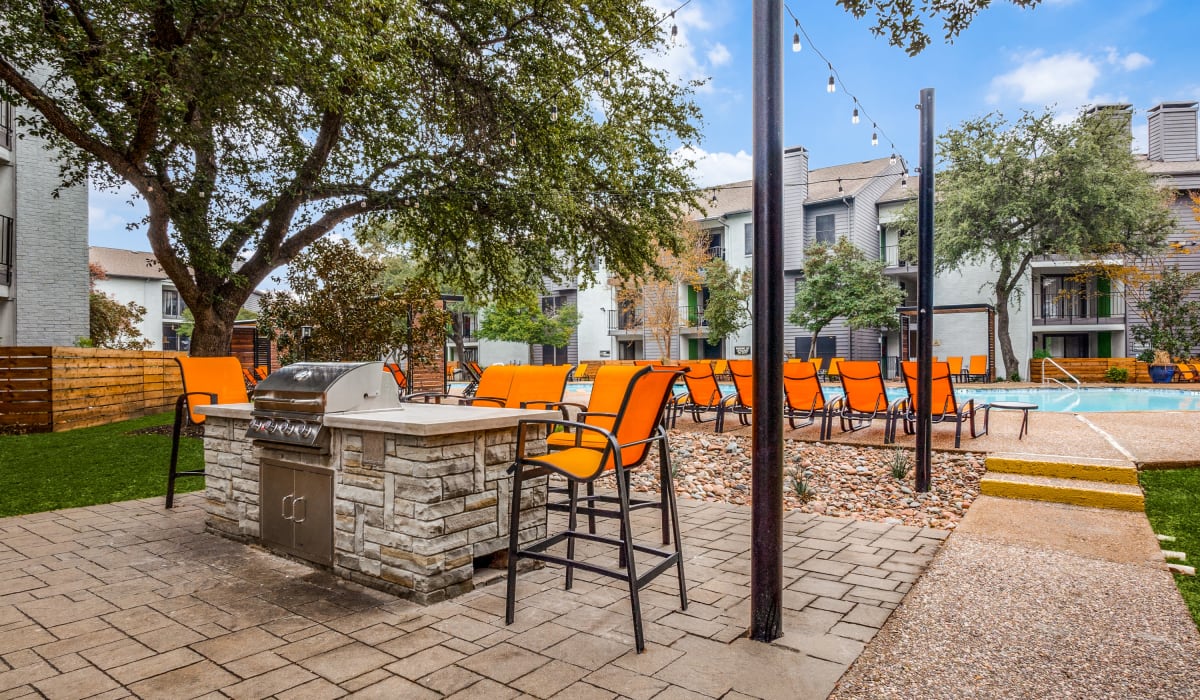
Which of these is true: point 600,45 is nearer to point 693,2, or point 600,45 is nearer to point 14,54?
point 693,2

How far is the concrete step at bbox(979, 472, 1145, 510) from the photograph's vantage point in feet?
14.3

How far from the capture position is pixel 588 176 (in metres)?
10.1

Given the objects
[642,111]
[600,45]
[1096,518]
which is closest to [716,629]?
[1096,518]

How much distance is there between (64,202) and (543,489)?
1316cm

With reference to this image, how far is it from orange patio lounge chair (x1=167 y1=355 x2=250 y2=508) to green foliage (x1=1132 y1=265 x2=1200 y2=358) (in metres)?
25.0

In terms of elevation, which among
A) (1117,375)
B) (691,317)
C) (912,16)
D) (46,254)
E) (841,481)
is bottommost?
(841,481)

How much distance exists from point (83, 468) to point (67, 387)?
433 cm

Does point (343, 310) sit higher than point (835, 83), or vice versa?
point (835, 83)

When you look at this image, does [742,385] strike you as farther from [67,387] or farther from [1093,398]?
[1093,398]

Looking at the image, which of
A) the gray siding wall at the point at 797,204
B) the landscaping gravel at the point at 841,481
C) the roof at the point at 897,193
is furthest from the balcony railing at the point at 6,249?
the roof at the point at 897,193

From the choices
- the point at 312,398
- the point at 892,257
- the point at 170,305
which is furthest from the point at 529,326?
the point at 312,398

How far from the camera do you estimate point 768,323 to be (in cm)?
239

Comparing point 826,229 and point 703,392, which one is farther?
point 826,229

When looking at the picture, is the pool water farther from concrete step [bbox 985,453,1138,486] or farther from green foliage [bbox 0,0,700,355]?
concrete step [bbox 985,453,1138,486]
